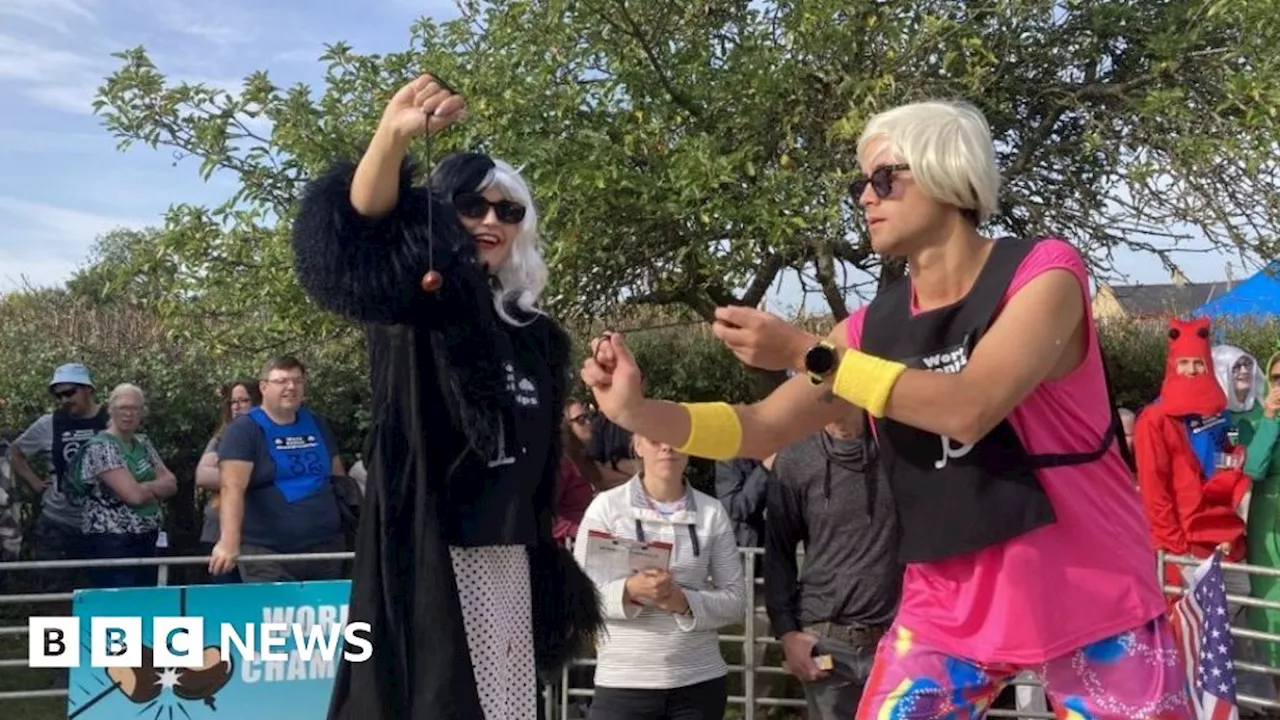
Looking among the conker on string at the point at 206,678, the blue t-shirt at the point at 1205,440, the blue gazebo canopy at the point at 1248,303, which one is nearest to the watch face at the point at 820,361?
the conker on string at the point at 206,678

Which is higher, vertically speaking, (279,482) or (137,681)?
(279,482)

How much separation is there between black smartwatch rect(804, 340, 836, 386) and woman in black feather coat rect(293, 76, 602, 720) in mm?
813

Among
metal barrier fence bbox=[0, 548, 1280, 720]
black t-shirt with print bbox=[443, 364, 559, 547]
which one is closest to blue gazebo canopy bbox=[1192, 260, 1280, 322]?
metal barrier fence bbox=[0, 548, 1280, 720]

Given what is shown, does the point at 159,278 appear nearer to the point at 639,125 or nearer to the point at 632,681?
the point at 639,125

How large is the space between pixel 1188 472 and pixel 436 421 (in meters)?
5.31

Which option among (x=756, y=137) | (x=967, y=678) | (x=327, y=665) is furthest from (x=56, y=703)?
(x=967, y=678)

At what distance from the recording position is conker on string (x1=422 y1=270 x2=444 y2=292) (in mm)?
2748

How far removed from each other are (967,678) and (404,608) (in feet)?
3.94

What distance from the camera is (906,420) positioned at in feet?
7.87

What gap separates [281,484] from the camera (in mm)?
6844

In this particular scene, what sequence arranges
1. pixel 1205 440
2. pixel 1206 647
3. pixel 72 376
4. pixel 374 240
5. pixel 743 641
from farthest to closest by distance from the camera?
pixel 72 376
pixel 1205 440
pixel 743 641
pixel 1206 647
pixel 374 240

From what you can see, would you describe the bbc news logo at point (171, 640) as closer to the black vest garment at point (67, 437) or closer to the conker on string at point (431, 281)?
the black vest garment at point (67, 437)

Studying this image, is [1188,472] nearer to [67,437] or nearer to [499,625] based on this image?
[499,625]

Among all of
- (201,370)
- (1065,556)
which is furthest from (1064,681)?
(201,370)
